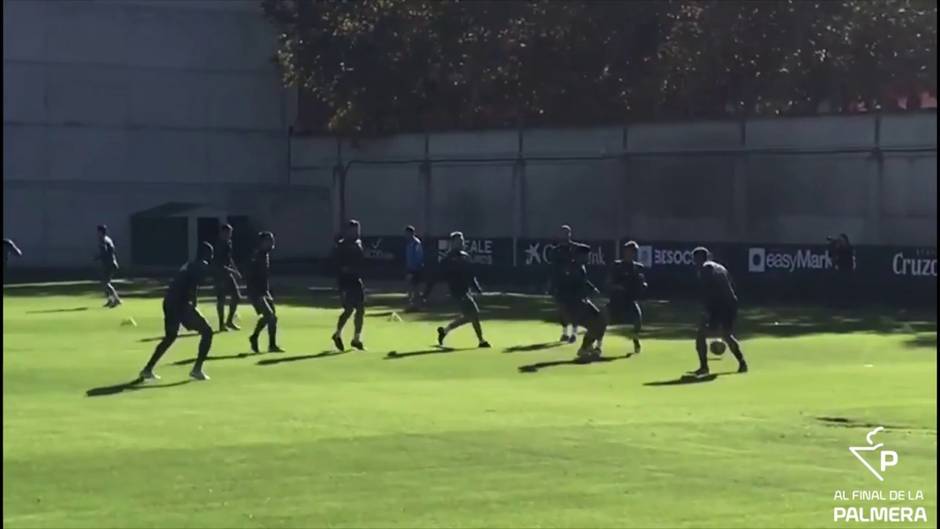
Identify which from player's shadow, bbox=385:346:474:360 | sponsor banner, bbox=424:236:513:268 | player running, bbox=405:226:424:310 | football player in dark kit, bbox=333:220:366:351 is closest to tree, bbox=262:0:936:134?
sponsor banner, bbox=424:236:513:268

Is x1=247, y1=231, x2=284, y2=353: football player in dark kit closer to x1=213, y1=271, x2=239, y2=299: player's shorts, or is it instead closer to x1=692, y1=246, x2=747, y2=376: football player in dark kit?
x1=213, y1=271, x2=239, y2=299: player's shorts

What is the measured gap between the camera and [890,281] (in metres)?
41.0

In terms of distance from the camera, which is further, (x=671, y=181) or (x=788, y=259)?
(x=671, y=181)

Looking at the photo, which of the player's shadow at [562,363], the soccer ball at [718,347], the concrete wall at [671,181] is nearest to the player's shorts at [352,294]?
the player's shadow at [562,363]

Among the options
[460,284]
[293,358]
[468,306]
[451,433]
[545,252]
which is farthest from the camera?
[545,252]

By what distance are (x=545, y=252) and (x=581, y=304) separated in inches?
879

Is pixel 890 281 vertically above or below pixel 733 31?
below

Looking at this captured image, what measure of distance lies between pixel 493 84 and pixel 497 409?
42.0 metres

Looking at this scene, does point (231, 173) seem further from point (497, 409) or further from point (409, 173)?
point (497, 409)

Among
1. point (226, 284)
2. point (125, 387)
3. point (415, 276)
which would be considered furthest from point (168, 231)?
point (125, 387)

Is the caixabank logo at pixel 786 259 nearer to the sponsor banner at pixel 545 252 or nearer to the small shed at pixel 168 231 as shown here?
the sponsor banner at pixel 545 252

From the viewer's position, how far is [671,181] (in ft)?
165

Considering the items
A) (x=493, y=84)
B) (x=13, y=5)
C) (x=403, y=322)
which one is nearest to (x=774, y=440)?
(x=403, y=322)

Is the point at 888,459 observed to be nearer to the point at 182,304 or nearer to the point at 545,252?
the point at 182,304
